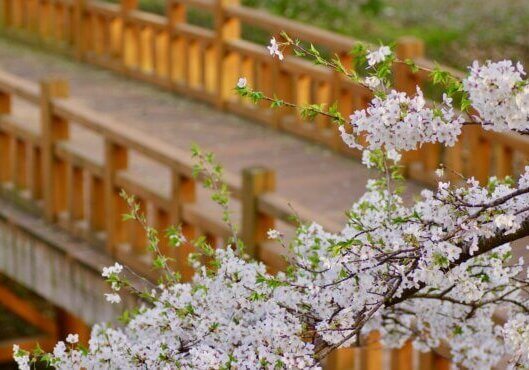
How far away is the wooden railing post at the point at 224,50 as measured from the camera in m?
10.2

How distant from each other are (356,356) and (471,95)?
3.38m

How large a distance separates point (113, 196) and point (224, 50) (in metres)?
2.81

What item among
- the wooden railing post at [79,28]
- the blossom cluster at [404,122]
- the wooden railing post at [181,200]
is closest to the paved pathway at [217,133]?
the wooden railing post at [79,28]

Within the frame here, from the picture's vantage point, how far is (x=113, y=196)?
25.2 ft

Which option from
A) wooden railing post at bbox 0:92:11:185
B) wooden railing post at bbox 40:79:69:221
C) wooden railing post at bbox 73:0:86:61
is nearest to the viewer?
wooden railing post at bbox 40:79:69:221

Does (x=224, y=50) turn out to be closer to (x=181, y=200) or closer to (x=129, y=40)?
(x=129, y=40)

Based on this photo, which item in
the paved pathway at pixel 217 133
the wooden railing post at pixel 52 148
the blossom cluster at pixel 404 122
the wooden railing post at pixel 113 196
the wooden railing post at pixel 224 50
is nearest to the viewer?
the blossom cluster at pixel 404 122

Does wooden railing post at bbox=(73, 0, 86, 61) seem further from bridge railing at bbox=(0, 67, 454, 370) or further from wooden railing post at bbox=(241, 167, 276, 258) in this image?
wooden railing post at bbox=(241, 167, 276, 258)

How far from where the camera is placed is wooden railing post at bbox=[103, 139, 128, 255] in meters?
7.60

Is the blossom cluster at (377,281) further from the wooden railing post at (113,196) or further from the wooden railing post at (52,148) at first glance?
the wooden railing post at (52,148)

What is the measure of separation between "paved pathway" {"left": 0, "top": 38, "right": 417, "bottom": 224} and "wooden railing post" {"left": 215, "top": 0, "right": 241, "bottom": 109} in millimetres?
237

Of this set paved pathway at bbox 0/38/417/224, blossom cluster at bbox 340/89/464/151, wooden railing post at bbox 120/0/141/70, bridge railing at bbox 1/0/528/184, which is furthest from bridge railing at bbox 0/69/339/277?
blossom cluster at bbox 340/89/464/151

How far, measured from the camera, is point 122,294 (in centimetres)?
707

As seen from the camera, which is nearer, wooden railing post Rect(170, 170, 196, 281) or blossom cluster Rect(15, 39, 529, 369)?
blossom cluster Rect(15, 39, 529, 369)
